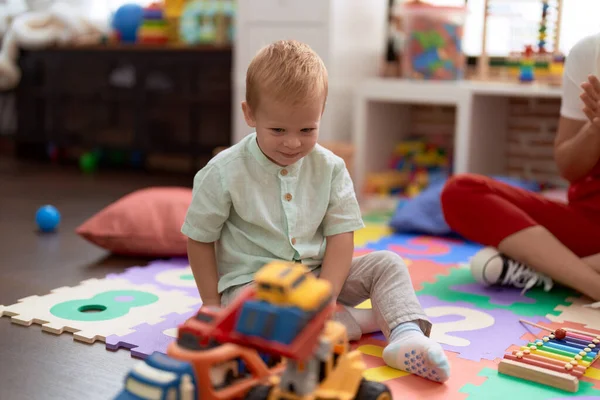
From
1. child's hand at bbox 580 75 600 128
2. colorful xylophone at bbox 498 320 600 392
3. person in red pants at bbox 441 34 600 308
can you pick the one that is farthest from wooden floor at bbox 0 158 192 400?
child's hand at bbox 580 75 600 128

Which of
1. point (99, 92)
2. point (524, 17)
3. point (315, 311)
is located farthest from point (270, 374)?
point (99, 92)

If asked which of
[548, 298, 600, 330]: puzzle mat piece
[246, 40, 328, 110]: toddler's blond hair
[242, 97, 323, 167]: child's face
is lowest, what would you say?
[548, 298, 600, 330]: puzzle mat piece

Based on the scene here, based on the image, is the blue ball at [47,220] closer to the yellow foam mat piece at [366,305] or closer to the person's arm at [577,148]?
the yellow foam mat piece at [366,305]

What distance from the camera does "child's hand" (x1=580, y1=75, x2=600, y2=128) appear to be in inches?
53.5

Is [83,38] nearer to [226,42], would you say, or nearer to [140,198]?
[226,42]

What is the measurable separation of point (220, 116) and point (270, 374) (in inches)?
94.1

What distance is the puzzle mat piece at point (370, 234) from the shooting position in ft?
6.64

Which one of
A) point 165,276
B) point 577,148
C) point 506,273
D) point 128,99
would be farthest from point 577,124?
point 128,99

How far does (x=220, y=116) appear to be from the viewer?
3.18m

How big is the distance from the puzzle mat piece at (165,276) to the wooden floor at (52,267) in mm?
48

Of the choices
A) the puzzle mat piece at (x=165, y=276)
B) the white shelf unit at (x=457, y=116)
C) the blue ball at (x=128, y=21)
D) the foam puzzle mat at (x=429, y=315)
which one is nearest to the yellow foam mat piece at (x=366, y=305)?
the foam puzzle mat at (x=429, y=315)

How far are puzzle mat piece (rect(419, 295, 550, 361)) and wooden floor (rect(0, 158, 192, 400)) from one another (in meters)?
0.54

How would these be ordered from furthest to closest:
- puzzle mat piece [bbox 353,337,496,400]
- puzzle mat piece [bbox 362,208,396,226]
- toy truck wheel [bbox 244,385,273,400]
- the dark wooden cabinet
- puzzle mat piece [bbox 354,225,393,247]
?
the dark wooden cabinet
puzzle mat piece [bbox 362,208,396,226]
puzzle mat piece [bbox 354,225,393,247]
puzzle mat piece [bbox 353,337,496,400]
toy truck wheel [bbox 244,385,273,400]

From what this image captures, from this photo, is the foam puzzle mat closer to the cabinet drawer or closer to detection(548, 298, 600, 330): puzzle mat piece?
detection(548, 298, 600, 330): puzzle mat piece
